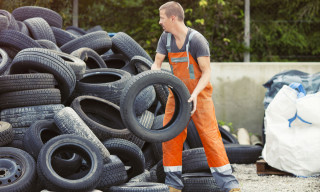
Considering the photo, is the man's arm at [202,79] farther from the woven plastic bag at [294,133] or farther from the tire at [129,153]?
the woven plastic bag at [294,133]

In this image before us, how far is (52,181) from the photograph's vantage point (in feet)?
Result: 13.1

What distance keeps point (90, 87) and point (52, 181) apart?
7.20ft

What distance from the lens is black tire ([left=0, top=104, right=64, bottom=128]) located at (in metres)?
5.07

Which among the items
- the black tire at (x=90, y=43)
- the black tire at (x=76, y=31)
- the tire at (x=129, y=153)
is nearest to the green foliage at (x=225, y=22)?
the black tire at (x=76, y=31)

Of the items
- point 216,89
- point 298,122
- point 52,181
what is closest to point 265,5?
point 216,89

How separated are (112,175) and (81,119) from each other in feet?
2.84

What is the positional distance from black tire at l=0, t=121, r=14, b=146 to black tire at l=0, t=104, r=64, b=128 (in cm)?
26

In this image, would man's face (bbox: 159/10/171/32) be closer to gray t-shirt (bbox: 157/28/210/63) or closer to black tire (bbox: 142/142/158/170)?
gray t-shirt (bbox: 157/28/210/63)

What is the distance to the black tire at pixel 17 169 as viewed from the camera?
13.5ft

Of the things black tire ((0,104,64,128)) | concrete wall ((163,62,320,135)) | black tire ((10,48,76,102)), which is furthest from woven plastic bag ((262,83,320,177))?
black tire ((0,104,64,128))

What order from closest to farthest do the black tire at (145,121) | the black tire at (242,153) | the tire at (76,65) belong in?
the black tire at (145,121)
the tire at (76,65)
the black tire at (242,153)

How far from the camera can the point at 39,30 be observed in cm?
736

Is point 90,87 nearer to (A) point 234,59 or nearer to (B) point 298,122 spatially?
(B) point 298,122

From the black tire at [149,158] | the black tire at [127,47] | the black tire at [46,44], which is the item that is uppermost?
the black tire at [46,44]
